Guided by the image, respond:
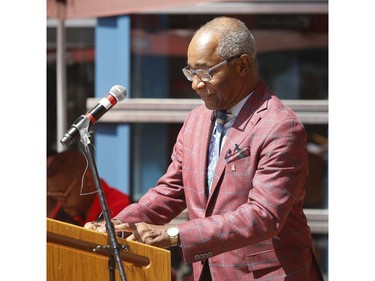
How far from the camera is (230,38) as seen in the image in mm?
2834

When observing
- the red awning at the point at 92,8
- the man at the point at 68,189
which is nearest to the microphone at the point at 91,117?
the man at the point at 68,189

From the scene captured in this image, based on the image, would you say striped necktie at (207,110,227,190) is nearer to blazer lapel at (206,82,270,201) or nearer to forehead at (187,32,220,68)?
blazer lapel at (206,82,270,201)

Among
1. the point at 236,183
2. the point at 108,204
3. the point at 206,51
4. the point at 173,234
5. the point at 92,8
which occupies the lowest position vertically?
the point at 108,204

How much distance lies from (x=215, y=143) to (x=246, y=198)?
0.23 meters

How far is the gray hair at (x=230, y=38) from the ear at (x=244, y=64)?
13mm

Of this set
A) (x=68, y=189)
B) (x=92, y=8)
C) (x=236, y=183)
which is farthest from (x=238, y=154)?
(x=92, y=8)

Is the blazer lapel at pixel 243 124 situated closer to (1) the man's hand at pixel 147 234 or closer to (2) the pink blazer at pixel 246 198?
(2) the pink blazer at pixel 246 198

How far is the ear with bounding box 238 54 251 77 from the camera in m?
2.86

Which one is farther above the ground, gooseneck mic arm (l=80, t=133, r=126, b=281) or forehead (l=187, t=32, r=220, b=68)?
forehead (l=187, t=32, r=220, b=68)

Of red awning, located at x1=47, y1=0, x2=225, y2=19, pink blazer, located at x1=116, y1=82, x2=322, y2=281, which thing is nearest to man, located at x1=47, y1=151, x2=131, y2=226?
red awning, located at x1=47, y1=0, x2=225, y2=19

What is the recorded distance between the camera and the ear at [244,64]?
2861mm

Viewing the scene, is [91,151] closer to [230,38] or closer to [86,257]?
[86,257]

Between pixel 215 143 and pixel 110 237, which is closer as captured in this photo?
pixel 110 237
